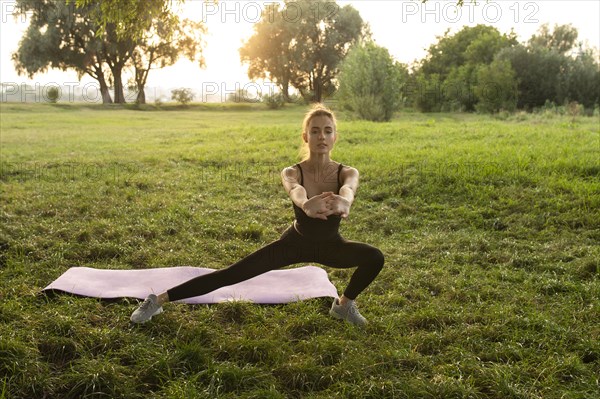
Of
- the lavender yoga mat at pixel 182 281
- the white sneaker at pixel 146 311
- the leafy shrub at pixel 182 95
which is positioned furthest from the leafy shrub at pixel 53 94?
the white sneaker at pixel 146 311

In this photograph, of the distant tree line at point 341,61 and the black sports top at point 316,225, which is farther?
the distant tree line at point 341,61

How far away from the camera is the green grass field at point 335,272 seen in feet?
11.7

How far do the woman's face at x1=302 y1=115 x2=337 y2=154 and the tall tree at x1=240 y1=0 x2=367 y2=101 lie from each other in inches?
1553

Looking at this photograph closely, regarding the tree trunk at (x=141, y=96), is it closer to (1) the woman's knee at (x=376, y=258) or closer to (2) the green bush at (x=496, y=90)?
(2) the green bush at (x=496, y=90)

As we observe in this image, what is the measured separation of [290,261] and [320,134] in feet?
3.29

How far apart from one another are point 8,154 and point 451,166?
10.3 m

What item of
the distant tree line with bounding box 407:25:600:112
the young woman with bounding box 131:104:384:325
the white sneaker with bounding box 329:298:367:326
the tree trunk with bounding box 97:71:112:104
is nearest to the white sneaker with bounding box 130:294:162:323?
the young woman with bounding box 131:104:384:325

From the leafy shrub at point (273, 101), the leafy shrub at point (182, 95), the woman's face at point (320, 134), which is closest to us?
the woman's face at point (320, 134)

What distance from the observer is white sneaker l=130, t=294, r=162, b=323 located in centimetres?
433

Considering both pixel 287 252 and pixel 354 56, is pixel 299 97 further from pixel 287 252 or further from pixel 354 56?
pixel 287 252

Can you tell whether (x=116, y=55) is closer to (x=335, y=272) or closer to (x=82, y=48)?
(x=82, y=48)

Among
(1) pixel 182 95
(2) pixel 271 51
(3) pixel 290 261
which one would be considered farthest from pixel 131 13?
(2) pixel 271 51

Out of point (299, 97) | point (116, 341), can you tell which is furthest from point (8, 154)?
point (299, 97)

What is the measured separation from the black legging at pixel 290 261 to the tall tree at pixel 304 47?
3973 cm
